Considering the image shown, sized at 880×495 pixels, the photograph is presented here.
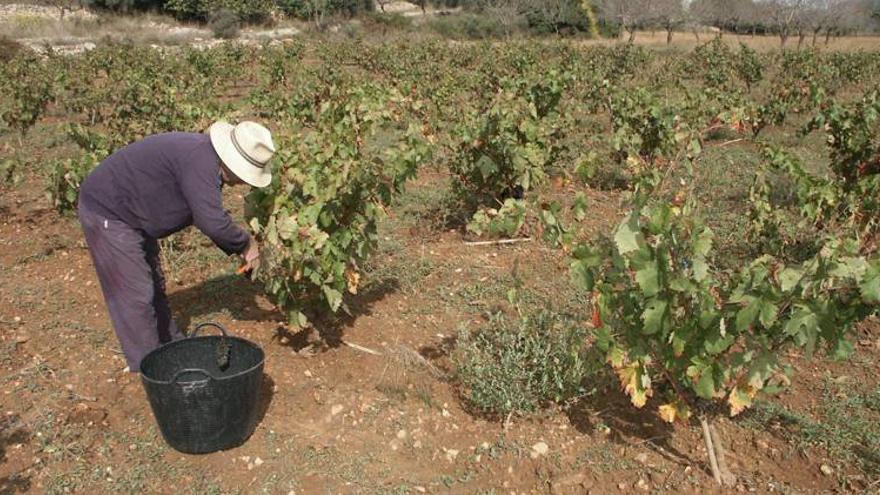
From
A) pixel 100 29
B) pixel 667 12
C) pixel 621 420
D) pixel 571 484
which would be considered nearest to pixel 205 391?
pixel 571 484

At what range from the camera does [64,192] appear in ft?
19.3

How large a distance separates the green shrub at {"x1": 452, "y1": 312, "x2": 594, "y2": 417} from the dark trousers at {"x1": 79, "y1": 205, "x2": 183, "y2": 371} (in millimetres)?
1608

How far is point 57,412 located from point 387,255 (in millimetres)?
2687

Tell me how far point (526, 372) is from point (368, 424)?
817 mm

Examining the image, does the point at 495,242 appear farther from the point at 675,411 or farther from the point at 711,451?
the point at 711,451

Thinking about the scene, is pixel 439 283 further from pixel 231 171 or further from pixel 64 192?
pixel 64 192

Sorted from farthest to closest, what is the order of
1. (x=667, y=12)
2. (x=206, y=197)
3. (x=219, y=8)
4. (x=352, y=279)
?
1. (x=667, y=12)
2. (x=219, y=8)
3. (x=352, y=279)
4. (x=206, y=197)

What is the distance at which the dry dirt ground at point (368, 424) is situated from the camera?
3174 millimetres

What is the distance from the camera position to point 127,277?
3.58 m

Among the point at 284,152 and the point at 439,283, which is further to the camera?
the point at 439,283

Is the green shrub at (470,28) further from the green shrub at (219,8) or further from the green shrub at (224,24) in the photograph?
the green shrub at (224,24)

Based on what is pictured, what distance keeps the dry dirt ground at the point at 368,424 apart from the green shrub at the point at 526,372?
10cm

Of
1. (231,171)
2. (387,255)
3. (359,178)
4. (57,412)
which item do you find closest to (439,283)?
(387,255)

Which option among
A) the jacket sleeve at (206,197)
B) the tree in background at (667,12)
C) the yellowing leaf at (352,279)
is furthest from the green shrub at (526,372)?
the tree in background at (667,12)
